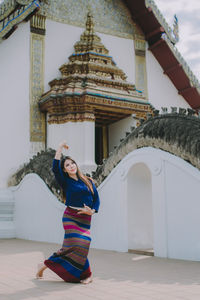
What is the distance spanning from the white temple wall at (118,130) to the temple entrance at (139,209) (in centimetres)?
500

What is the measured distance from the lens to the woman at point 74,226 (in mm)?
3506

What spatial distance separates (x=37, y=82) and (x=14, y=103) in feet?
3.11

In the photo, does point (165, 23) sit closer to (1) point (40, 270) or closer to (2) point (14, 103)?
(2) point (14, 103)

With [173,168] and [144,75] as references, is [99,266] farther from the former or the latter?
[144,75]

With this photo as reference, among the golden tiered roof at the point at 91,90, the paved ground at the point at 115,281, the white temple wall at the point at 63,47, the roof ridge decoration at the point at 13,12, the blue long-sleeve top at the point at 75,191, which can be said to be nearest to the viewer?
the paved ground at the point at 115,281

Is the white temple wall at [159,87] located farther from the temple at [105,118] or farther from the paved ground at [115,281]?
the paved ground at [115,281]

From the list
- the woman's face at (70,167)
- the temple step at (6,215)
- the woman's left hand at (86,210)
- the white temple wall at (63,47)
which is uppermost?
the white temple wall at (63,47)

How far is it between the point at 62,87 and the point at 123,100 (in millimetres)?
1637

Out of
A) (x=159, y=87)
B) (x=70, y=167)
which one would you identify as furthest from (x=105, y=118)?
(x=70, y=167)

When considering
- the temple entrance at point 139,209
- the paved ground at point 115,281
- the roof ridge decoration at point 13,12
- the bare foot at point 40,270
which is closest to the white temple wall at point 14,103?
the roof ridge decoration at point 13,12

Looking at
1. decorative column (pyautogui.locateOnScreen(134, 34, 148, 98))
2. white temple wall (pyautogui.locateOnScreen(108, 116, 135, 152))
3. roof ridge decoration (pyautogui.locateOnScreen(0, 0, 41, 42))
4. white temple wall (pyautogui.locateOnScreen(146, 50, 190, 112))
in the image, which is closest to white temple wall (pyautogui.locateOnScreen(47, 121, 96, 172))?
white temple wall (pyautogui.locateOnScreen(108, 116, 135, 152))

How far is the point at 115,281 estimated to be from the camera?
3557mm

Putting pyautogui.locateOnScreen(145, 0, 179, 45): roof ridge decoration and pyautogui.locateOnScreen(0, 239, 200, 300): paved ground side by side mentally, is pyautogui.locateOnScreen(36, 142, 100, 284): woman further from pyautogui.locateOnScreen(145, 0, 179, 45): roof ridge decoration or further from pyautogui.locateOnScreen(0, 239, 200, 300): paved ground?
pyautogui.locateOnScreen(145, 0, 179, 45): roof ridge decoration

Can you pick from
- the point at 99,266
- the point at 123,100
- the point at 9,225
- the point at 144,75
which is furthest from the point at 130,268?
the point at 144,75
